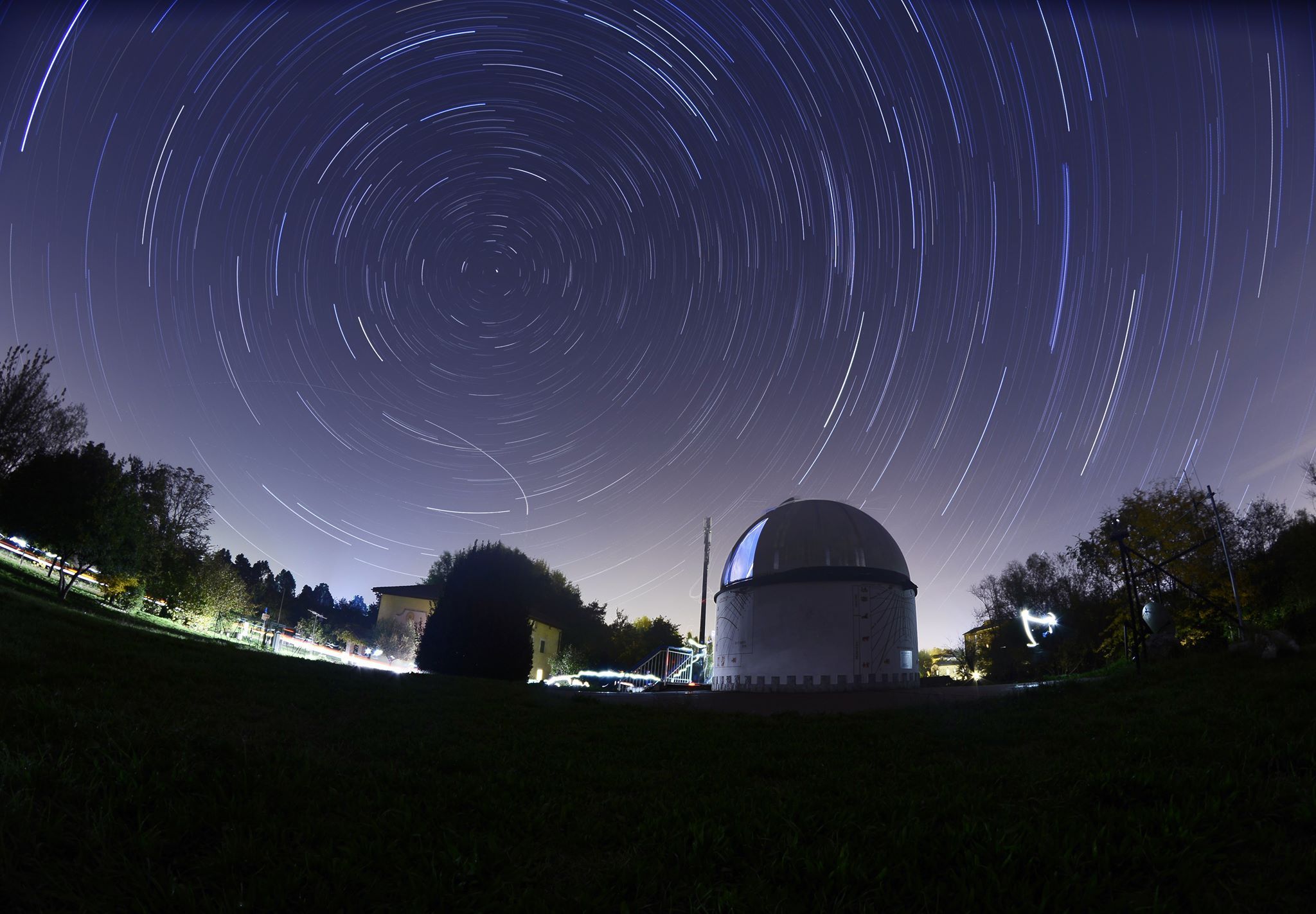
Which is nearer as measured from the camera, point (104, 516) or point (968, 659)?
point (104, 516)

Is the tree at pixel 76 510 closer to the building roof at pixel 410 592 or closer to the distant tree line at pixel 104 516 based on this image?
the distant tree line at pixel 104 516

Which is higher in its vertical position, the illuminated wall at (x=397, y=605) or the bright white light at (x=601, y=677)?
the illuminated wall at (x=397, y=605)

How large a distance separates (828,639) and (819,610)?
3.69 ft

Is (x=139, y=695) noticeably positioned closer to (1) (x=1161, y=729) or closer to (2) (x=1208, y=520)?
(1) (x=1161, y=729)

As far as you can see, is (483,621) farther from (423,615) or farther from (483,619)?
(423,615)

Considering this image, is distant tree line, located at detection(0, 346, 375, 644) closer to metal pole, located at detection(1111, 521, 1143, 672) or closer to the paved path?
the paved path

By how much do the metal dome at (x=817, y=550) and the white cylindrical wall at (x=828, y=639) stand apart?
0.46 metres

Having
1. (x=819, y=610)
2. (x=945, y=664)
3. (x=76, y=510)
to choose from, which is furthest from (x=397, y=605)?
(x=945, y=664)

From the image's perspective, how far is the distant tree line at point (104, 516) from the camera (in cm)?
2978

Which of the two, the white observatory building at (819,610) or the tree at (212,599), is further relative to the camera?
the tree at (212,599)

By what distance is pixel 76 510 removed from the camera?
30.5 metres

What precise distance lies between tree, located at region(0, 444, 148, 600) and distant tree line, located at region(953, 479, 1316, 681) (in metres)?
43.8

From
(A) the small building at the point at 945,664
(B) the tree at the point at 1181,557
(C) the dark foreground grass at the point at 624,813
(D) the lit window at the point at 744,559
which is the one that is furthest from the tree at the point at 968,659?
(C) the dark foreground grass at the point at 624,813

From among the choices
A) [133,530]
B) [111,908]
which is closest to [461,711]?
[111,908]
